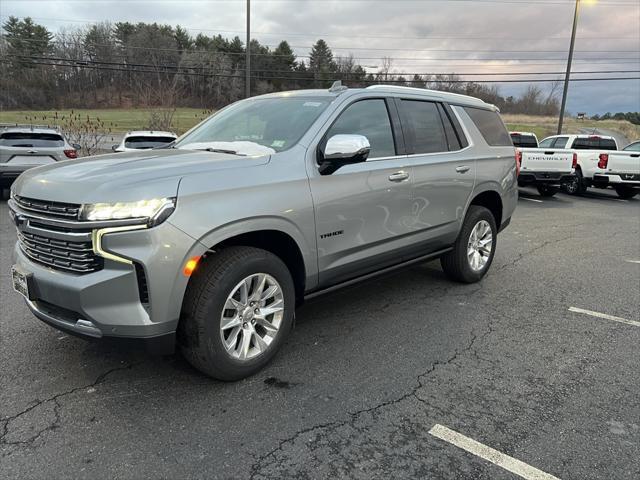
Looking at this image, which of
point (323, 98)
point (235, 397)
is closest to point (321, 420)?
point (235, 397)

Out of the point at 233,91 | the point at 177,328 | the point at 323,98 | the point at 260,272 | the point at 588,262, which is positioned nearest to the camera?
the point at 177,328

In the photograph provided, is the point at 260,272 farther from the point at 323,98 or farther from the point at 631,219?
the point at 631,219

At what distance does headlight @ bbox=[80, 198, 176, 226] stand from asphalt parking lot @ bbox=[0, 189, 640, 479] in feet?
3.80

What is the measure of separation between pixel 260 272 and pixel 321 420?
97 cm

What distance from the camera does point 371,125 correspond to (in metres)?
4.02

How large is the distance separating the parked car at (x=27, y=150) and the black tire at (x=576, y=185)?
13.8m

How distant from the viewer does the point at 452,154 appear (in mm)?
4812

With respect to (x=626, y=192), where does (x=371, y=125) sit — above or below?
above

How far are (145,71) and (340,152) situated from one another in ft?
125

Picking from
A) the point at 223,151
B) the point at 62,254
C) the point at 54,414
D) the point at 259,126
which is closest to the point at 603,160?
the point at 259,126

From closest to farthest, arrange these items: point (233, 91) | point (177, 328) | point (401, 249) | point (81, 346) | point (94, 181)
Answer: point (94, 181)
point (177, 328)
point (81, 346)
point (401, 249)
point (233, 91)

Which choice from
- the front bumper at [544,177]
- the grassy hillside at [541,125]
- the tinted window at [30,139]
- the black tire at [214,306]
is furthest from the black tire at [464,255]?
the grassy hillside at [541,125]

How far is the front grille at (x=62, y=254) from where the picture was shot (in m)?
2.63

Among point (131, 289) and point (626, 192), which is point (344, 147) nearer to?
point (131, 289)
